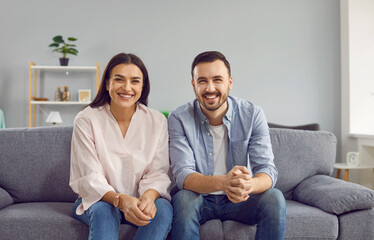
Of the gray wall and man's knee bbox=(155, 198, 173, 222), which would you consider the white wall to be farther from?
man's knee bbox=(155, 198, 173, 222)

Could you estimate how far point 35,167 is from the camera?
1.93 meters

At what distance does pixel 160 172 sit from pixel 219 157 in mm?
308

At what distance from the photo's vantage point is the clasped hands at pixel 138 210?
1.38m

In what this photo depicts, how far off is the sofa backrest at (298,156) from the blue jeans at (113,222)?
83cm

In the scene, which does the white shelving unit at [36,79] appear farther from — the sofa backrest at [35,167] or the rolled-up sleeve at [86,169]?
the rolled-up sleeve at [86,169]

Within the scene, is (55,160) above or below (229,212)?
above

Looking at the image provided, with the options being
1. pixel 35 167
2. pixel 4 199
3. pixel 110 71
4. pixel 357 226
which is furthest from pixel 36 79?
pixel 357 226

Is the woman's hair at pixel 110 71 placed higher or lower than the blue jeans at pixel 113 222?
higher

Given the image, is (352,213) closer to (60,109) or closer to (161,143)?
(161,143)

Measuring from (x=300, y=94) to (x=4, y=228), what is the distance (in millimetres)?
4047

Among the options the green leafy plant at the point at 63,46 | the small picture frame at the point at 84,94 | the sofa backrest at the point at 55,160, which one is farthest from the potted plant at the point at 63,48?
the sofa backrest at the point at 55,160

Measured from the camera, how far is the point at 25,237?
61.5 inches

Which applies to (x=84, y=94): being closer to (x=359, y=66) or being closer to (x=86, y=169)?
(x=86, y=169)

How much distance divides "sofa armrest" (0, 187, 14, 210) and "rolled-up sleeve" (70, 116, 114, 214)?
0.46 metres
